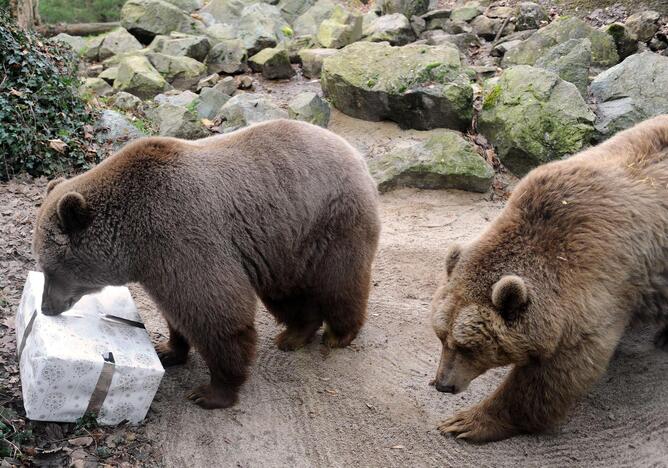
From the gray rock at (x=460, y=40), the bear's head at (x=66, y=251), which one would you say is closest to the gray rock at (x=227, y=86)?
A: the gray rock at (x=460, y=40)

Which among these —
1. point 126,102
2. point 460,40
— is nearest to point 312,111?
point 126,102

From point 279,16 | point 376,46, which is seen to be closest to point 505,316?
point 376,46

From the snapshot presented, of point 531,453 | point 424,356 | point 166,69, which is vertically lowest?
point 166,69

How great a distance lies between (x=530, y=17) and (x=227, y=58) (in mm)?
8031

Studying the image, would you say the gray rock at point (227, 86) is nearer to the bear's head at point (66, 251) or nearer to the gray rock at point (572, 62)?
the gray rock at point (572, 62)

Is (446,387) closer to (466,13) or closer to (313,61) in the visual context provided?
(313,61)

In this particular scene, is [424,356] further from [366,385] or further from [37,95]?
[37,95]

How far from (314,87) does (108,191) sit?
1053 centimetres

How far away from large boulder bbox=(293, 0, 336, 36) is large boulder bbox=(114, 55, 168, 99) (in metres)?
7.76

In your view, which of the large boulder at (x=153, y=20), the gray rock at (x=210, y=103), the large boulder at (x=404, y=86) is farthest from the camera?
the large boulder at (x=153, y=20)

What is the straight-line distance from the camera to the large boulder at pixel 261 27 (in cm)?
1850

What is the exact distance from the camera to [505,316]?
5062mm

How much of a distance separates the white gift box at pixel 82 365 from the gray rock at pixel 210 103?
8.17 meters

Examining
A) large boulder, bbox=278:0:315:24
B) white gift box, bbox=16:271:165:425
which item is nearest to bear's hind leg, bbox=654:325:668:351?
white gift box, bbox=16:271:165:425
